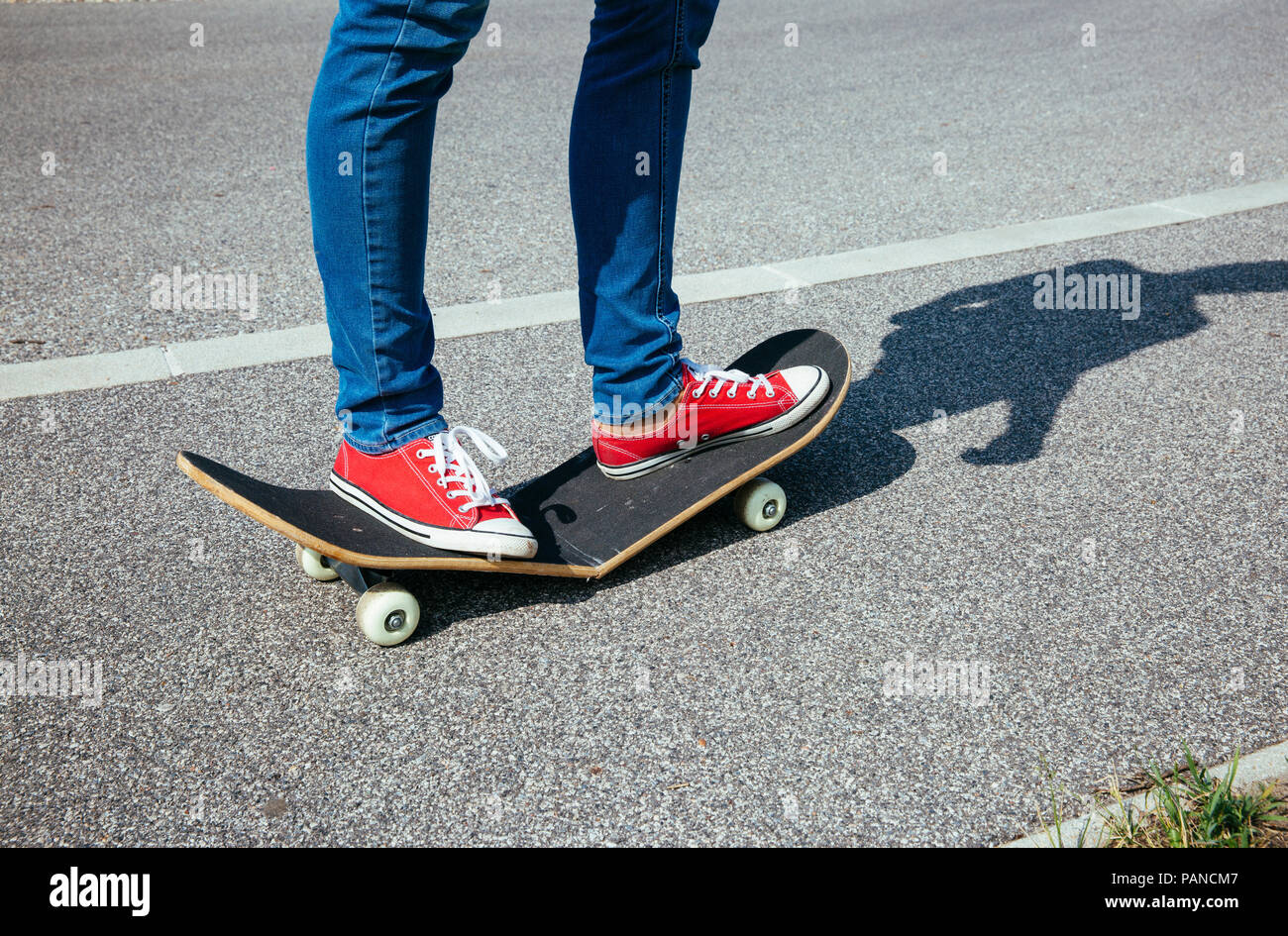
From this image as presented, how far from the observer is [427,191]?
6.51ft

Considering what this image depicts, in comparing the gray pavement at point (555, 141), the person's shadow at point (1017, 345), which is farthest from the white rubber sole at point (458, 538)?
the gray pavement at point (555, 141)

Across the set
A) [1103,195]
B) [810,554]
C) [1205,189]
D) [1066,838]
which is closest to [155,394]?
[810,554]

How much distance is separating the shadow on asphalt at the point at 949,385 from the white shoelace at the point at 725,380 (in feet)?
0.99

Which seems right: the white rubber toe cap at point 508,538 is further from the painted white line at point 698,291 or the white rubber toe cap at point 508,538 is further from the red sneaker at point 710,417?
the painted white line at point 698,291

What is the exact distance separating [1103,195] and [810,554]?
3.24 meters

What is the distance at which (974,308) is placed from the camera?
146 inches

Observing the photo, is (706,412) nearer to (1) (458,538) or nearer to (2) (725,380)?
(2) (725,380)

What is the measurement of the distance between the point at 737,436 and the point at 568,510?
44cm

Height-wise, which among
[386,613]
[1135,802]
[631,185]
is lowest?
[1135,802]

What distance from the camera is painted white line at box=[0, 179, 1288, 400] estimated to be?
3197 millimetres

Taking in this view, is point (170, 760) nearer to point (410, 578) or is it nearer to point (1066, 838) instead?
point (410, 578)

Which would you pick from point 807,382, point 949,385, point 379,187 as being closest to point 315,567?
point 379,187

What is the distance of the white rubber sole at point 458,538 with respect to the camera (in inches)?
82.7
